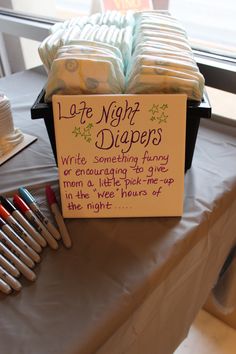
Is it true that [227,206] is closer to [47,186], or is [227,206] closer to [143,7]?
[47,186]

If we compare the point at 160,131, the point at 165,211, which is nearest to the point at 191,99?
the point at 160,131

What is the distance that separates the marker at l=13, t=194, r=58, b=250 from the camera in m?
0.57

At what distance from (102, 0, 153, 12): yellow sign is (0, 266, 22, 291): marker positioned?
1.04 m

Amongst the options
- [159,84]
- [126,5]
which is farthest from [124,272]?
[126,5]

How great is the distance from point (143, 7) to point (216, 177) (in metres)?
0.80

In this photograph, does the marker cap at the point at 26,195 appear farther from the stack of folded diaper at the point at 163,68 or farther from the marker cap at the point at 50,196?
the stack of folded diaper at the point at 163,68

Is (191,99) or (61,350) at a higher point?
(191,99)

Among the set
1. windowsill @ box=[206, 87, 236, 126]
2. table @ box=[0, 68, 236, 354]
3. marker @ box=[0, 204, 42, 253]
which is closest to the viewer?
table @ box=[0, 68, 236, 354]

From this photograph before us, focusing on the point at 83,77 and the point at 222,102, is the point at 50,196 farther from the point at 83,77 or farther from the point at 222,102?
the point at 222,102

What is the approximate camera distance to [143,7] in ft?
3.90

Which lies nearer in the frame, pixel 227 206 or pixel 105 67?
pixel 105 67

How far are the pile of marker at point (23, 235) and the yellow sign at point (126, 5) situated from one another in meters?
0.86

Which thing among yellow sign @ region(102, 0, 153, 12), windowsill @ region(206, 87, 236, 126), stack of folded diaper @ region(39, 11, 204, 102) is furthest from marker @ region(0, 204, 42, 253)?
yellow sign @ region(102, 0, 153, 12)

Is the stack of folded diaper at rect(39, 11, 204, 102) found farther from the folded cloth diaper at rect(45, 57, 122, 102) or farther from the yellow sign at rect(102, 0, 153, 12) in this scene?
the yellow sign at rect(102, 0, 153, 12)
